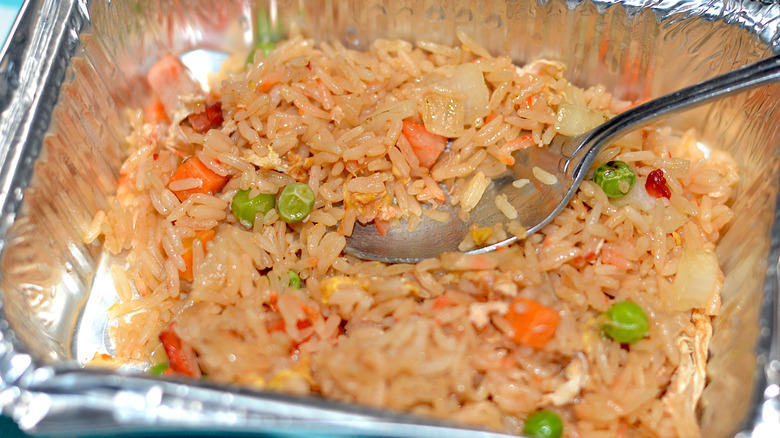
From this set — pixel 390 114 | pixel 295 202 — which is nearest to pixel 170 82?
pixel 295 202

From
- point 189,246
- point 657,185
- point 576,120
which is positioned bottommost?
point 189,246

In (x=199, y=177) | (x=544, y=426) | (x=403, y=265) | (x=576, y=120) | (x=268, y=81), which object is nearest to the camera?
(x=544, y=426)

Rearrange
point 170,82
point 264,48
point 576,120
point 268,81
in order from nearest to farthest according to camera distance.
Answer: point 576,120
point 268,81
point 170,82
point 264,48

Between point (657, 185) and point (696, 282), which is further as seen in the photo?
point (657, 185)

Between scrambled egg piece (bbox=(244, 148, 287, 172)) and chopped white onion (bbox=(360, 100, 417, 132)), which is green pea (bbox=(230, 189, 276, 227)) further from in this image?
chopped white onion (bbox=(360, 100, 417, 132))

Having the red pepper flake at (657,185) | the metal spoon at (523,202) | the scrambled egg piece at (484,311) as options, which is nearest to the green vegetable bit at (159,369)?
the metal spoon at (523,202)

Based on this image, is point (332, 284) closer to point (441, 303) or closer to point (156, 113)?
point (441, 303)

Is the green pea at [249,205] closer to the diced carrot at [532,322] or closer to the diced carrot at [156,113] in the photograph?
the diced carrot at [156,113]
